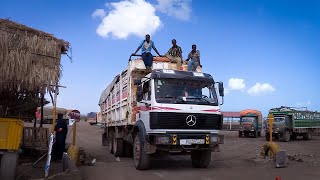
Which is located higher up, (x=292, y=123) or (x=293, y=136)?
(x=292, y=123)

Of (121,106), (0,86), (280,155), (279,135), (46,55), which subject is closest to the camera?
(0,86)

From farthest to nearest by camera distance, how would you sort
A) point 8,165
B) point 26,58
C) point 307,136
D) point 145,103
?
point 307,136 < point 145,103 < point 26,58 < point 8,165

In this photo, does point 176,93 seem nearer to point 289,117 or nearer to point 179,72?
point 179,72

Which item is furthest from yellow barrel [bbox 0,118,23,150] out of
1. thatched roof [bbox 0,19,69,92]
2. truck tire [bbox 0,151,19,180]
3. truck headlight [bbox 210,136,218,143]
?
truck headlight [bbox 210,136,218,143]

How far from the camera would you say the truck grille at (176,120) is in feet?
36.0

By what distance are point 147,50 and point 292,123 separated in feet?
74.7

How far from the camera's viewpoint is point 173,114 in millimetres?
11055

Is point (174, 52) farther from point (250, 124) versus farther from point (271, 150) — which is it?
point (250, 124)

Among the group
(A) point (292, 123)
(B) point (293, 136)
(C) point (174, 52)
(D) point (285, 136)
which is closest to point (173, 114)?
(C) point (174, 52)

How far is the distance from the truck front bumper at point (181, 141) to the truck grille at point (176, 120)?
265mm

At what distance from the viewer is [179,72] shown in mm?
11836

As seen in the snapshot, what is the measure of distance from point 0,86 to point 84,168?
420 centimetres

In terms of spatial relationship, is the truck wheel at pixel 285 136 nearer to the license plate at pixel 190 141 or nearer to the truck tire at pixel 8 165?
the license plate at pixel 190 141

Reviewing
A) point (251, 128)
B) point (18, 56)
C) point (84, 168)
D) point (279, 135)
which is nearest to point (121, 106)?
point (84, 168)
